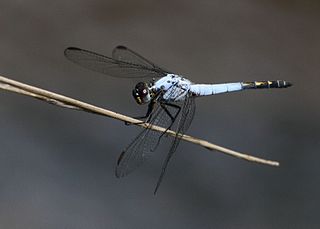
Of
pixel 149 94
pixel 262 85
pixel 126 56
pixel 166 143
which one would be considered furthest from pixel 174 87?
pixel 166 143

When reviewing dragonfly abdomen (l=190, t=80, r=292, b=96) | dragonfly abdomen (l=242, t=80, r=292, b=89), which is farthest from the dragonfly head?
dragonfly abdomen (l=242, t=80, r=292, b=89)

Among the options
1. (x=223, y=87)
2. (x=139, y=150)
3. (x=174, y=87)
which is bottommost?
(x=139, y=150)

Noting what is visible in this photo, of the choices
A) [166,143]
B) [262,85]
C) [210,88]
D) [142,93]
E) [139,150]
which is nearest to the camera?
[139,150]

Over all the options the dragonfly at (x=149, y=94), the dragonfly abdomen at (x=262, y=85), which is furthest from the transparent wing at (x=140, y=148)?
the dragonfly abdomen at (x=262, y=85)

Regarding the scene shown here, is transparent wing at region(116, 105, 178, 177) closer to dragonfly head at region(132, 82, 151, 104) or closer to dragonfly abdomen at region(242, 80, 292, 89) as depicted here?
dragonfly head at region(132, 82, 151, 104)

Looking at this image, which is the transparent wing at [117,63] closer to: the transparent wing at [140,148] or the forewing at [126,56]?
the forewing at [126,56]

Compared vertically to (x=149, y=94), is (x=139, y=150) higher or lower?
lower

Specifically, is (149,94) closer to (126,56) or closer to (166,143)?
(126,56)
